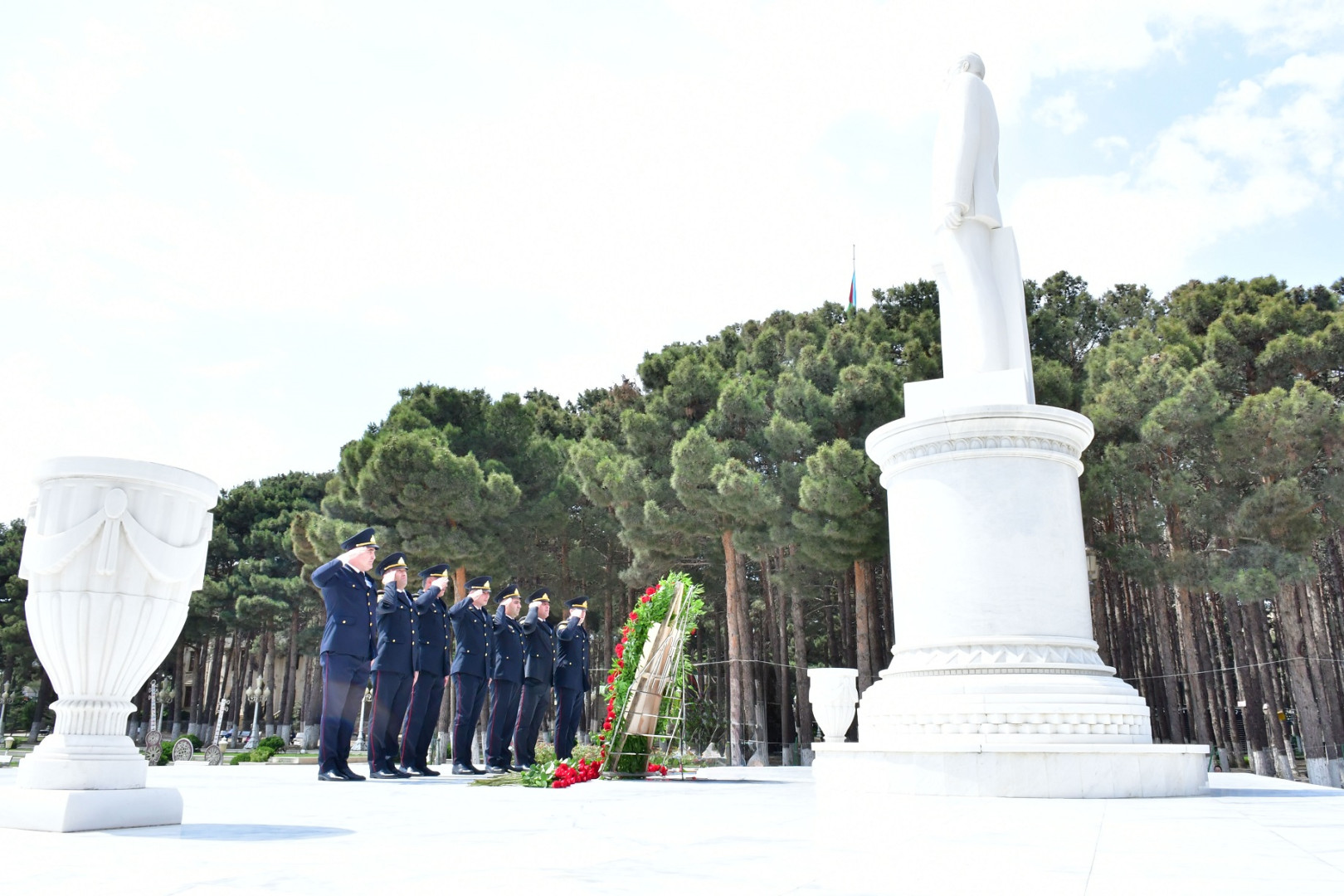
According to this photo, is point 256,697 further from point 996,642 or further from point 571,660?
point 996,642

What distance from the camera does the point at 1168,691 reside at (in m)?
22.3

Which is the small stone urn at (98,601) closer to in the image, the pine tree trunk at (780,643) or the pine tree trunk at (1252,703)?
the pine tree trunk at (780,643)

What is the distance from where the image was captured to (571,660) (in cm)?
1110

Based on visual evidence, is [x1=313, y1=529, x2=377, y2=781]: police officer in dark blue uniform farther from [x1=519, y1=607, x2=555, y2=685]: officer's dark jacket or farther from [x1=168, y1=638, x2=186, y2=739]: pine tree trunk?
[x1=168, y1=638, x2=186, y2=739]: pine tree trunk

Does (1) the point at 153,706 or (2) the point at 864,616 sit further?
(1) the point at 153,706

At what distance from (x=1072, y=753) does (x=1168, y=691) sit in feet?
63.8

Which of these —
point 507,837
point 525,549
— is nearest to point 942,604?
point 507,837

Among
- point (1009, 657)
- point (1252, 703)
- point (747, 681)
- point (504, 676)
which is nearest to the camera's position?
point (1009, 657)

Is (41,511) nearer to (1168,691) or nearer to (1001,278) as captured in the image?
(1001,278)

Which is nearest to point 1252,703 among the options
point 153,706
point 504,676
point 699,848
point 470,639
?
point 504,676

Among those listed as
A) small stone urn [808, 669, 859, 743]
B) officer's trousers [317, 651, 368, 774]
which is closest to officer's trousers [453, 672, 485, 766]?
officer's trousers [317, 651, 368, 774]

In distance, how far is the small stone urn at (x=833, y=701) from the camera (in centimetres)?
884

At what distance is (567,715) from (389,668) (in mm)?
3066

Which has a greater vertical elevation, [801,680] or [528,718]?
[801,680]
